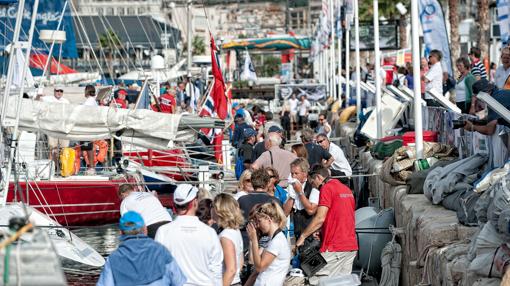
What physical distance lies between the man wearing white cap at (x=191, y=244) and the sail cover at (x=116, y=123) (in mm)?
6981

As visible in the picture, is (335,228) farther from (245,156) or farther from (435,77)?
(435,77)

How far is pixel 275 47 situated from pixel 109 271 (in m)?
72.3

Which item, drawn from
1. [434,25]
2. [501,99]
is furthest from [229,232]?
[434,25]

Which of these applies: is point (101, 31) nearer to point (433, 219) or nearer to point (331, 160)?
point (331, 160)

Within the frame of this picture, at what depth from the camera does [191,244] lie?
28.9 ft

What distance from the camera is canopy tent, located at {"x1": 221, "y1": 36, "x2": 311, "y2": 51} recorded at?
7831 cm

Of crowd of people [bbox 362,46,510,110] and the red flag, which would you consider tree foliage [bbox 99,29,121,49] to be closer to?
the red flag

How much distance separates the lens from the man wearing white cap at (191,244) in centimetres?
880

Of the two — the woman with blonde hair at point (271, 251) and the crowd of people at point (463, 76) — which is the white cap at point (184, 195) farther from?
the crowd of people at point (463, 76)

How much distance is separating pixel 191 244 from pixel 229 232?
0.76 metres

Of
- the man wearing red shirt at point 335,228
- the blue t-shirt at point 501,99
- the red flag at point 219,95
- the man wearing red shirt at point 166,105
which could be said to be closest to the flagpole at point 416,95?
the man wearing red shirt at point 335,228

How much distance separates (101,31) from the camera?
100625 mm

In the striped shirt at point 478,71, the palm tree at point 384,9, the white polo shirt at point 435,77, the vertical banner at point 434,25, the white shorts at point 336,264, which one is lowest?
the white shorts at point 336,264

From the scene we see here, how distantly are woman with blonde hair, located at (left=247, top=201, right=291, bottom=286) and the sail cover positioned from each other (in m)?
5.77
